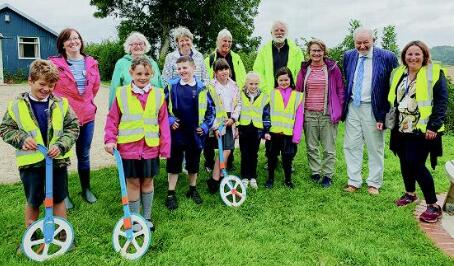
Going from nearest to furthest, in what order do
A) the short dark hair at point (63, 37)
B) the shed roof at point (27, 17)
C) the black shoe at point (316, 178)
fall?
the short dark hair at point (63, 37) → the black shoe at point (316, 178) → the shed roof at point (27, 17)

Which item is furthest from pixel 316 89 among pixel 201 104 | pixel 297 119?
pixel 201 104

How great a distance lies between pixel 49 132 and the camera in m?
3.72

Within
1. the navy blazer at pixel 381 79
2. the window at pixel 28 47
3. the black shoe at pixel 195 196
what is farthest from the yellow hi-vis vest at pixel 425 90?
the window at pixel 28 47

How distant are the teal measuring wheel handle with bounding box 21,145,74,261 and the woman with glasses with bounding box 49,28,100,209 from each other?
115 cm

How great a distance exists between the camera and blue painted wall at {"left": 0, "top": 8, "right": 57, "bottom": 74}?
2625 cm

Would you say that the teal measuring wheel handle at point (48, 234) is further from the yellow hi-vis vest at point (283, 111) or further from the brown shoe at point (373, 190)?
the brown shoe at point (373, 190)

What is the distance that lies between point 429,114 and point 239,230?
2397 mm

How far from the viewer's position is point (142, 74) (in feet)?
13.6

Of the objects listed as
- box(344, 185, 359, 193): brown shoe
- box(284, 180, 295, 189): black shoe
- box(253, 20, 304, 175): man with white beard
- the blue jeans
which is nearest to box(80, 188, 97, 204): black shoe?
the blue jeans

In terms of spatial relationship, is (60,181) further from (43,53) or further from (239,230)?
(43,53)

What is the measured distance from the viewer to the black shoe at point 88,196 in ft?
17.1

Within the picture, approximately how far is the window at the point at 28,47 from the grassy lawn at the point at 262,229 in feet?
78.5

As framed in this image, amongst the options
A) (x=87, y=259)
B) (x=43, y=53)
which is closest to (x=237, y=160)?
(x=87, y=259)

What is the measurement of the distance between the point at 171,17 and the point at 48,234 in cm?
2560
